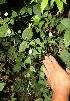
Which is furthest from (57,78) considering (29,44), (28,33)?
(28,33)

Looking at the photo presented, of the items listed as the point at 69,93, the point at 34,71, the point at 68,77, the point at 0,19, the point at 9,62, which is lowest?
the point at 69,93

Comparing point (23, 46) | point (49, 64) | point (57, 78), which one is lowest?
point (57, 78)

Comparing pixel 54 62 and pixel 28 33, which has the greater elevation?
pixel 28 33

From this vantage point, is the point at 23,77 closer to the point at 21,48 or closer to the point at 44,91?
the point at 44,91

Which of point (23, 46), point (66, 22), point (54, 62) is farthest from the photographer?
point (54, 62)

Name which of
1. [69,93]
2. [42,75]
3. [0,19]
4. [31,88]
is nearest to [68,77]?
[69,93]

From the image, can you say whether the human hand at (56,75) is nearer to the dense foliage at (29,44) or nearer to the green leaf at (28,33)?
the dense foliage at (29,44)

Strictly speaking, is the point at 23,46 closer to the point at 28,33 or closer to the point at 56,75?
the point at 28,33
